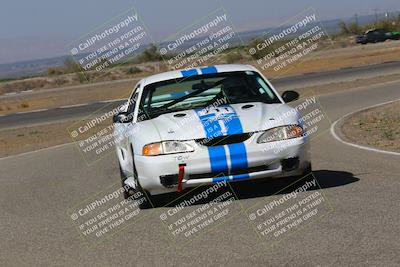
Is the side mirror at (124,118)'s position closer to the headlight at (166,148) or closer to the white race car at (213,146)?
the white race car at (213,146)

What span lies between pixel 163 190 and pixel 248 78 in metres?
2.24

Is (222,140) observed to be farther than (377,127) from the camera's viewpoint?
No

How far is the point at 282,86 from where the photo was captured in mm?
34000

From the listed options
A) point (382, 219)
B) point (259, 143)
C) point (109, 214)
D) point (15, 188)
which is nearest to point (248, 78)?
point (259, 143)

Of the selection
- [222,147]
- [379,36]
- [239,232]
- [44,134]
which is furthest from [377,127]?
[379,36]

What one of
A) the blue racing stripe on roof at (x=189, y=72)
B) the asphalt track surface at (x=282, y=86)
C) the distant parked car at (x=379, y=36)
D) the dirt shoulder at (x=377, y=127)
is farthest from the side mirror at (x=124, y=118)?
the distant parked car at (x=379, y=36)

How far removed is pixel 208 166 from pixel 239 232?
129 centimetres

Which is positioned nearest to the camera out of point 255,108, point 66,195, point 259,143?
point 259,143

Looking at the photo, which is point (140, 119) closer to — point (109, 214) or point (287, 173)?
point (109, 214)

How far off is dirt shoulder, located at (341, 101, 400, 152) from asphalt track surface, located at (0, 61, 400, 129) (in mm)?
13506

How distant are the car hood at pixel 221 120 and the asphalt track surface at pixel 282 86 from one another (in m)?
22.5

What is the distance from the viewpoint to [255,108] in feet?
27.2

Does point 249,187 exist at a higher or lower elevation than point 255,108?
lower

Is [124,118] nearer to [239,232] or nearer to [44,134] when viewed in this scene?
[239,232]
